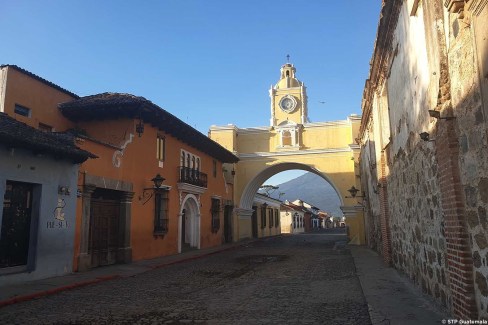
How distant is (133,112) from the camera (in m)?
15.0

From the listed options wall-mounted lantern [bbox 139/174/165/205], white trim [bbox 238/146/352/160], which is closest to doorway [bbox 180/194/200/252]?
wall-mounted lantern [bbox 139/174/165/205]

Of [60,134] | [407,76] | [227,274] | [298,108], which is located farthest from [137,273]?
[298,108]

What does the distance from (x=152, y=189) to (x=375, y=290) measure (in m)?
10.3

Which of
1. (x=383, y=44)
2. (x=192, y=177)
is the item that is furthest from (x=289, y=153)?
(x=383, y=44)

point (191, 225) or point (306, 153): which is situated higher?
point (306, 153)

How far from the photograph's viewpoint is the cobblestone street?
6195mm

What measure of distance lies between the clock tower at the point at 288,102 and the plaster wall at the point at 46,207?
2026cm

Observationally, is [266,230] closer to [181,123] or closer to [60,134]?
[181,123]

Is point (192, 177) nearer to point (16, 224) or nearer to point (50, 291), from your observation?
point (16, 224)

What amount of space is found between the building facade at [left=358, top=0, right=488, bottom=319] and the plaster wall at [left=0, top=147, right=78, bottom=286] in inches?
340

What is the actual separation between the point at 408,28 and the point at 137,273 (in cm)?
947

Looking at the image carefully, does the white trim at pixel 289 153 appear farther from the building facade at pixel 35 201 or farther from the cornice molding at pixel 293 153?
the building facade at pixel 35 201

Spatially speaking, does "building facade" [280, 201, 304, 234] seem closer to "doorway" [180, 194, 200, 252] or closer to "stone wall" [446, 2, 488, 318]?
"doorway" [180, 194, 200, 252]

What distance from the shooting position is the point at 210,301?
7523 millimetres
